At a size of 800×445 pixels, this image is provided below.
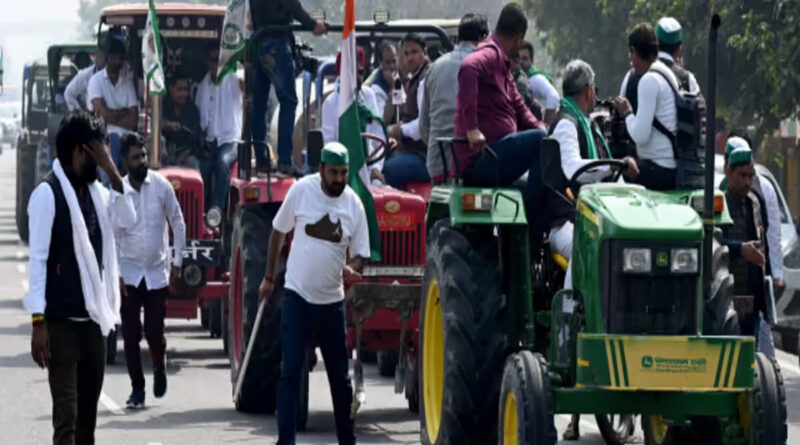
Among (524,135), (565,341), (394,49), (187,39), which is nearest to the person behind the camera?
(565,341)

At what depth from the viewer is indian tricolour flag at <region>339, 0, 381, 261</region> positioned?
14.4 m

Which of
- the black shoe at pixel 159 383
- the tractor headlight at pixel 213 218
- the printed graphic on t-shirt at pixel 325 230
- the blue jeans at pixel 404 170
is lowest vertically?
the black shoe at pixel 159 383

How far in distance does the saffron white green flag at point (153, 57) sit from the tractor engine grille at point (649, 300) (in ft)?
34.8

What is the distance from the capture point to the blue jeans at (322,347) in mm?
12477

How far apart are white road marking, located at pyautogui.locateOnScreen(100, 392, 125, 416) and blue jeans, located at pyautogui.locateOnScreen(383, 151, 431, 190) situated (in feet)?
8.36

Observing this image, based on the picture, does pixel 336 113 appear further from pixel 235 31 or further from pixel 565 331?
pixel 565 331

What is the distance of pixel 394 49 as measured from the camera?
57.6ft

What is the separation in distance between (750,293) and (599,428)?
4.30 ft

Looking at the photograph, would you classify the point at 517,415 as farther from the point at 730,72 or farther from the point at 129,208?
the point at 730,72

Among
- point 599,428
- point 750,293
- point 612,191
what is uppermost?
point 612,191

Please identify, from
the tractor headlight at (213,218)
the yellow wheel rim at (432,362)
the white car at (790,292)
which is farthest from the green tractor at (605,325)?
the white car at (790,292)

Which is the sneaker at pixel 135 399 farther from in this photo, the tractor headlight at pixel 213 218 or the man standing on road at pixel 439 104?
the tractor headlight at pixel 213 218

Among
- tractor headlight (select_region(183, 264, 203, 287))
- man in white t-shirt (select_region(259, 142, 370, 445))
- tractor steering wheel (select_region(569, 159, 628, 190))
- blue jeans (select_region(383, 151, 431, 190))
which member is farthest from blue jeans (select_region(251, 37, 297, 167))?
tractor steering wheel (select_region(569, 159, 628, 190))

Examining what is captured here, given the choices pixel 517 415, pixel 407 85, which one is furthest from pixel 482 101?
pixel 407 85
